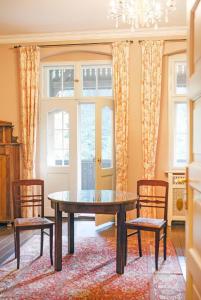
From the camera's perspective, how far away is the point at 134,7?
12.0 feet

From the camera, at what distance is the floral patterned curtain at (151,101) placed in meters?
5.58

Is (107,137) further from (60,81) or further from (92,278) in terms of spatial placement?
(92,278)

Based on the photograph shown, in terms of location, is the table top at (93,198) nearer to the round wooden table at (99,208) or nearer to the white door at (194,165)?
the round wooden table at (99,208)

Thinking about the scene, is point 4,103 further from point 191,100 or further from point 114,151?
point 191,100

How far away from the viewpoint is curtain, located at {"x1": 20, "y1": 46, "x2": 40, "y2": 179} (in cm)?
584

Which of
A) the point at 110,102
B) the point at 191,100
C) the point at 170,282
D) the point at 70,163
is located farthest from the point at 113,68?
the point at 191,100

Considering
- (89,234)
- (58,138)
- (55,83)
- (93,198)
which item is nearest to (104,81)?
(55,83)

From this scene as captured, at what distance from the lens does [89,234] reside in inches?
198

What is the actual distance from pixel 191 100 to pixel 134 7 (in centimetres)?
248

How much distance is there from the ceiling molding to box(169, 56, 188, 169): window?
441 millimetres

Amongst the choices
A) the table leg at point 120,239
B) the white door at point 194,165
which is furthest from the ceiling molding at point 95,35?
the white door at point 194,165

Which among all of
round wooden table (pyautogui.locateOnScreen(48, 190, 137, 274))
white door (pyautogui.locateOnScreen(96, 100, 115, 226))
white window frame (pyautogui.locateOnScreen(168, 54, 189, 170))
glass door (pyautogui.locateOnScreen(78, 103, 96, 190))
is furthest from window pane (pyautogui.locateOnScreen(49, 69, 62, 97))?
round wooden table (pyautogui.locateOnScreen(48, 190, 137, 274))

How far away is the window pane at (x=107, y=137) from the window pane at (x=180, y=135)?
1118 mm

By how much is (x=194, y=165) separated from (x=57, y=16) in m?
4.27
